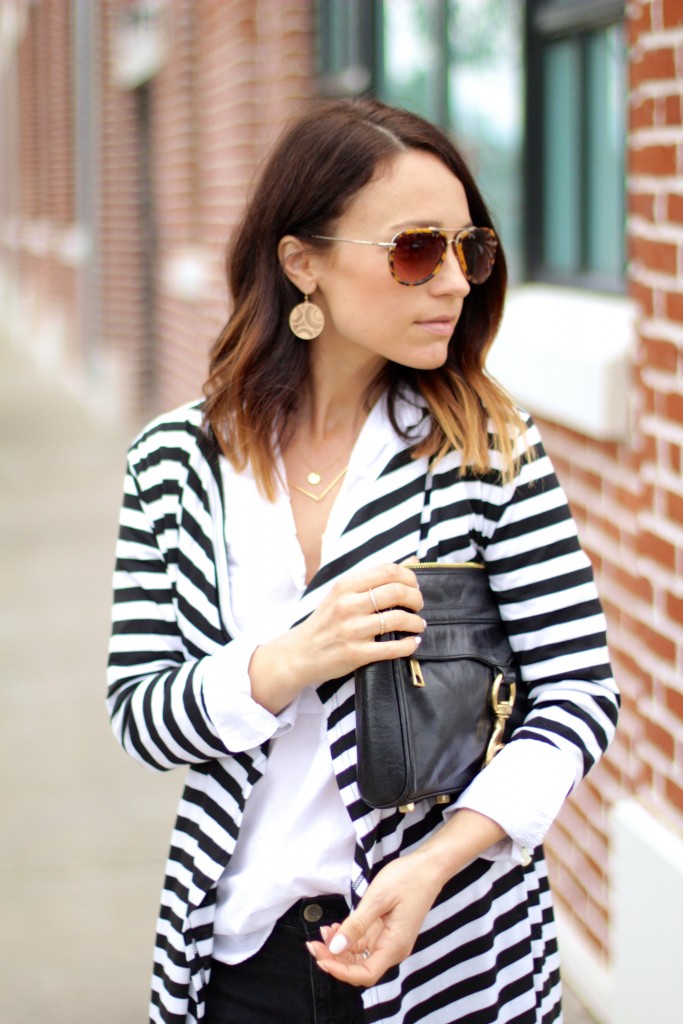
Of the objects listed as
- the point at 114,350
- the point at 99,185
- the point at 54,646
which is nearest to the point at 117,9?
the point at 99,185

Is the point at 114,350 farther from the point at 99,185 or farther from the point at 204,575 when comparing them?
the point at 204,575

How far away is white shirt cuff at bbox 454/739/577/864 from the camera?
1.75m

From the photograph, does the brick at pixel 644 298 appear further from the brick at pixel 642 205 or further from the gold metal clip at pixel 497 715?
the gold metal clip at pixel 497 715

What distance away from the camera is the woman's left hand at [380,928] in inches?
64.1

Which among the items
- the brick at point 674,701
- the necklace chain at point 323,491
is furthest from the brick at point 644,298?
the necklace chain at point 323,491

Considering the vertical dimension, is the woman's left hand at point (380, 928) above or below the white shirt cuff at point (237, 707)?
below

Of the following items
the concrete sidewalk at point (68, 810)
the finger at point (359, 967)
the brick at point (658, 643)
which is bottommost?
the concrete sidewalk at point (68, 810)

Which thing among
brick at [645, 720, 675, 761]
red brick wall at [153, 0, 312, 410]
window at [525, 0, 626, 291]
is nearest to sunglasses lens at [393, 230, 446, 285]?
brick at [645, 720, 675, 761]

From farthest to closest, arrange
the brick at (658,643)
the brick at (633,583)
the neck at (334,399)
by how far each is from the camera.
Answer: the brick at (633,583) < the brick at (658,643) < the neck at (334,399)

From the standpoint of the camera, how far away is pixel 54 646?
21.7 feet

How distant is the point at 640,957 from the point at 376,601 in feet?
5.48

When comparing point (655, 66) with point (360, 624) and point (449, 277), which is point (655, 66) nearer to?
point (449, 277)

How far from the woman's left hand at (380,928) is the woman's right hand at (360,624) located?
9.9 inches

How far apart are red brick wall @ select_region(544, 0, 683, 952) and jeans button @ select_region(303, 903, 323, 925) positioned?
1214 mm
